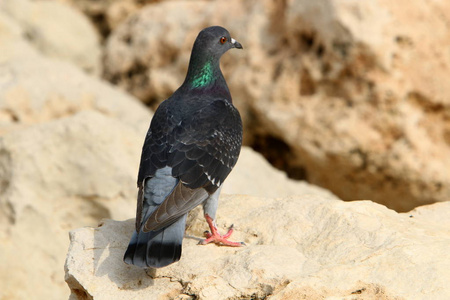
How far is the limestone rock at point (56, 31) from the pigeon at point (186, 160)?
22.5 ft

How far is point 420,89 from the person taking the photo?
30.3 feet

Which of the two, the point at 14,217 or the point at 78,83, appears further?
the point at 78,83

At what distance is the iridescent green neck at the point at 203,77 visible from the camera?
21.6ft

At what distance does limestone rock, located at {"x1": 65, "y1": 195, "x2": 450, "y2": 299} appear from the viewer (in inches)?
176

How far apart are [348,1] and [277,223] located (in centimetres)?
486

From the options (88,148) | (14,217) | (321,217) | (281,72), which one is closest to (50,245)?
(14,217)

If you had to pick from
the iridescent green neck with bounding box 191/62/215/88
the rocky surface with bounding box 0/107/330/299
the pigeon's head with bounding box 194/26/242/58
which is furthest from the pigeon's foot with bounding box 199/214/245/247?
the rocky surface with bounding box 0/107/330/299

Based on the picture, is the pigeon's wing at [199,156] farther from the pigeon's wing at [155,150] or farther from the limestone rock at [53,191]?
the limestone rock at [53,191]

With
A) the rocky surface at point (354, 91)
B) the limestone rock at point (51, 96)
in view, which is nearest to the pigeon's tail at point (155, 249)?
the limestone rock at point (51, 96)

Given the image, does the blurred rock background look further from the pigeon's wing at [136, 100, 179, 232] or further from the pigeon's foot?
the pigeon's foot

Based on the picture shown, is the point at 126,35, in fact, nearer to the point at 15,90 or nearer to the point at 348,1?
the point at 15,90

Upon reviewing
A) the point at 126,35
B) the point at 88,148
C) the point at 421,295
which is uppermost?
the point at 126,35

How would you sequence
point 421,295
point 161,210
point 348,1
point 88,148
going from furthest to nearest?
1. point 348,1
2. point 88,148
3. point 161,210
4. point 421,295

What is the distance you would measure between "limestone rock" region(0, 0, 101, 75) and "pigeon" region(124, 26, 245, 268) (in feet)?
22.5
